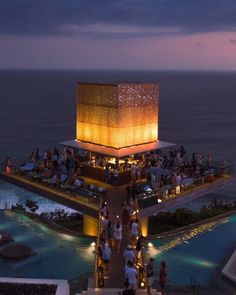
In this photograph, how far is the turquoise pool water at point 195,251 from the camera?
66.7 feet

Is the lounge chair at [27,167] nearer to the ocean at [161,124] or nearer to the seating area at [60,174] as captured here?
the seating area at [60,174]

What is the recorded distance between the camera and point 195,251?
22625 mm

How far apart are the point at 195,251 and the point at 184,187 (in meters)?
3.97

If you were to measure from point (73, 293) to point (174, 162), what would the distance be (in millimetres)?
13788

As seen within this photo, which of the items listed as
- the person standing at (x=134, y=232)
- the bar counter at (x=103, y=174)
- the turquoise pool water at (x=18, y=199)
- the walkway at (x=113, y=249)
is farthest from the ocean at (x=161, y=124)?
the person standing at (x=134, y=232)

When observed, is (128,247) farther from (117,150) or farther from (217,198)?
(217,198)

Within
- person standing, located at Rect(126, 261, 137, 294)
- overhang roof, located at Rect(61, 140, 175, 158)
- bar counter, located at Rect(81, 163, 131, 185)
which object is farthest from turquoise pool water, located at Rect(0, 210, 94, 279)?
person standing, located at Rect(126, 261, 137, 294)

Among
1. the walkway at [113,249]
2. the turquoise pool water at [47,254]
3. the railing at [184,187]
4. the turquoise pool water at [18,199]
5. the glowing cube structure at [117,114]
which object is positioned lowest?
the turquoise pool water at [18,199]

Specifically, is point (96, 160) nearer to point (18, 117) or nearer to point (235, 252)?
point (235, 252)

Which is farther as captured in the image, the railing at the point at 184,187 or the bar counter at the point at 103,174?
the bar counter at the point at 103,174

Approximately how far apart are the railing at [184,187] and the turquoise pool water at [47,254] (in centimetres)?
343

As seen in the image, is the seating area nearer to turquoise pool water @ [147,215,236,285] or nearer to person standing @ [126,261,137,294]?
turquoise pool water @ [147,215,236,285]

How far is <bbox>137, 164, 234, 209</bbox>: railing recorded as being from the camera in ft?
75.9

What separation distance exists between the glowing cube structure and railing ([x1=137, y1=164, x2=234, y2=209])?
14.3 ft
